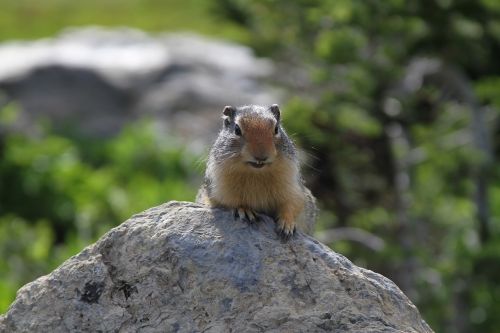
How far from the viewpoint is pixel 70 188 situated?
14.8 metres

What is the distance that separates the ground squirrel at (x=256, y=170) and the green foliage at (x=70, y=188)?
215 inches

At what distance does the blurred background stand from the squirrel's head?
1153mm

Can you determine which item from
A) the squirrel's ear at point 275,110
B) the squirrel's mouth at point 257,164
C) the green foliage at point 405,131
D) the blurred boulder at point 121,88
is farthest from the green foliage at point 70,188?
the squirrel's mouth at point 257,164

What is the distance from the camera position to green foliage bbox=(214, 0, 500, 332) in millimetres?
9977

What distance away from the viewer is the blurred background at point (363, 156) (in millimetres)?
10078

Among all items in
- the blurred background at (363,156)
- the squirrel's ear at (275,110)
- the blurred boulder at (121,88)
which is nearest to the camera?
the squirrel's ear at (275,110)

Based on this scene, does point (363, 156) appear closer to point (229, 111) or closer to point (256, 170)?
point (229, 111)

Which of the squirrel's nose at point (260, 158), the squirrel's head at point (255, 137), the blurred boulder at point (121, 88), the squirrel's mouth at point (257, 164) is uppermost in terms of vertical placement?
the squirrel's head at point (255, 137)

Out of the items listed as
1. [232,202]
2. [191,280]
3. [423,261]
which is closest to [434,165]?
[423,261]

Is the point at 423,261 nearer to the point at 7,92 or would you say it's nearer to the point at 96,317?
the point at 96,317

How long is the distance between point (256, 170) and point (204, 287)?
997 mm

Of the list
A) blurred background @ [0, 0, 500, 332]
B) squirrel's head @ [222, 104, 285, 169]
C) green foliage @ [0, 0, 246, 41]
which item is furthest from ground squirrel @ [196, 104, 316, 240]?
green foliage @ [0, 0, 246, 41]

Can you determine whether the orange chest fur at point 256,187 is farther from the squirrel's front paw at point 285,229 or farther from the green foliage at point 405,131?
the green foliage at point 405,131

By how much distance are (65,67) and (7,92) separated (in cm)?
134
